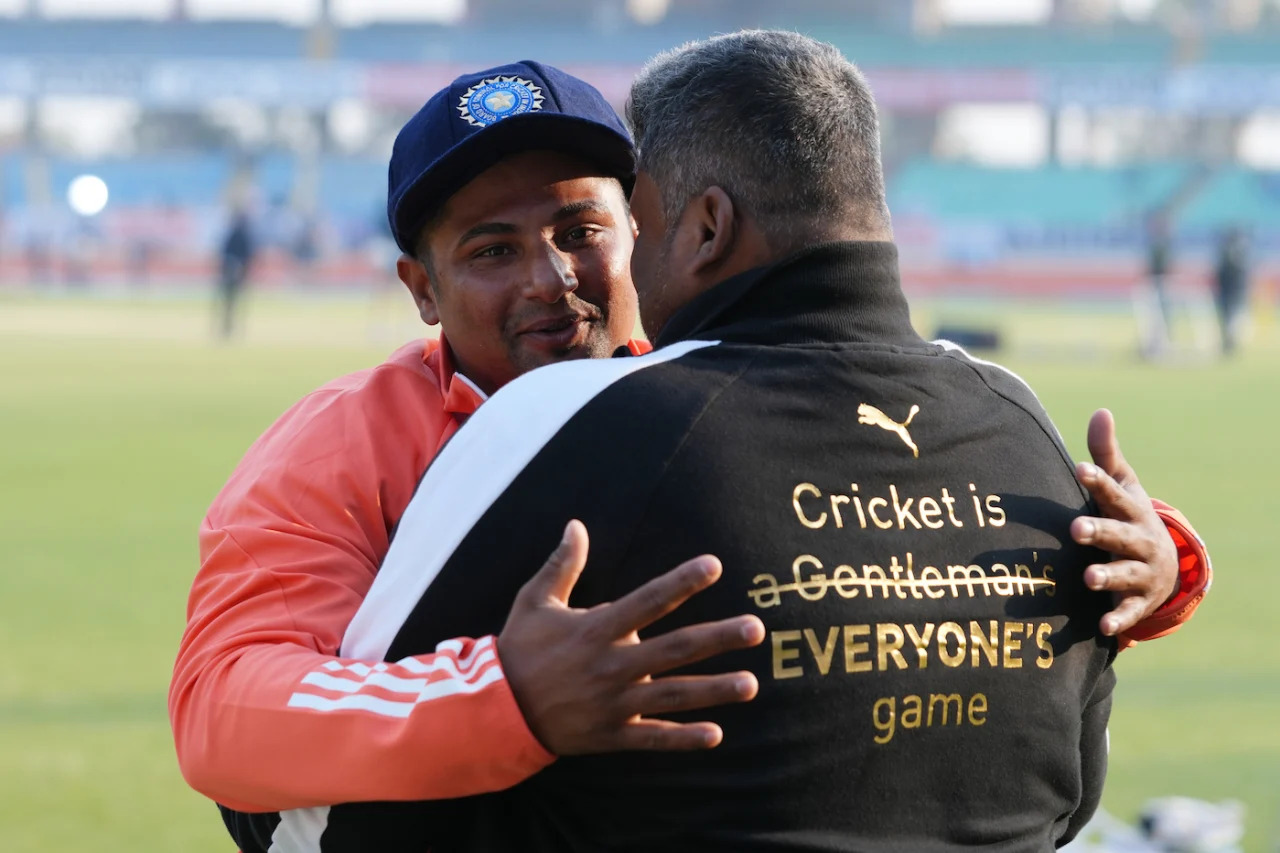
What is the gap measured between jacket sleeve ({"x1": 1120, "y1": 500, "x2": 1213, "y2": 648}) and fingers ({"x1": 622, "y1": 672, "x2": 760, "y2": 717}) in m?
0.75

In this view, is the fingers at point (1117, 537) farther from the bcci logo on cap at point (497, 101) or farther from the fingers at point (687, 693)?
the bcci logo on cap at point (497, 101)

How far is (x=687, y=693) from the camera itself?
158 cm

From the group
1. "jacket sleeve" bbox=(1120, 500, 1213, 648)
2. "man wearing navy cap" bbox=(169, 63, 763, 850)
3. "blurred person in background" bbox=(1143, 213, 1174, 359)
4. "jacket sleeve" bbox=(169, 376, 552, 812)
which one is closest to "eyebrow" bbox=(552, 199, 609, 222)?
"man wearing navy cap" bbox=(169, 63, 763, 850)

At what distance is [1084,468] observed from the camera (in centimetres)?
192

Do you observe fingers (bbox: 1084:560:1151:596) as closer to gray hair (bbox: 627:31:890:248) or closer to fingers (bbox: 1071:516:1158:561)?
fingers (bbox: 1071:516:1158:561)

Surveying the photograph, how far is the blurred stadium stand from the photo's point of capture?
44719 millimetres

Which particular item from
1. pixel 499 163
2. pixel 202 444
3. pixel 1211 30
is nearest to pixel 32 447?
pixel 202 444

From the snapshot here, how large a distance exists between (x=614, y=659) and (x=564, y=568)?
11 cm

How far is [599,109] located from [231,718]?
1.10 meters

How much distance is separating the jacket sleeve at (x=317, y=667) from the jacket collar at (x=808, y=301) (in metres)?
0.48

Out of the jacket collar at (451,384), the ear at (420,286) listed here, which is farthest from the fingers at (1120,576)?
the ear at (420,286)

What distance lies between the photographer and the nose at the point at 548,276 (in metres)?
2.45

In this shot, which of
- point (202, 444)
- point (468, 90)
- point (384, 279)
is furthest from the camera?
point (384, 279)

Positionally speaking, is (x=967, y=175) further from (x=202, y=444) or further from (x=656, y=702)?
(x=656, y=702)
